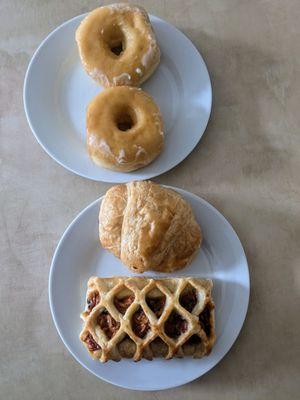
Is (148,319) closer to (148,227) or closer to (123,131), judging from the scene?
(148,227)

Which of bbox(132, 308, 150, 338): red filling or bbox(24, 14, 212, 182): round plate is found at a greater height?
bbox(24, 14, 212, 182): round plate

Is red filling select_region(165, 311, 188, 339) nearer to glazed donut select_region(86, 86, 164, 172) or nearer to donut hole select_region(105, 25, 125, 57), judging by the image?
glazed donut select_region(86, 86, 164, 172)

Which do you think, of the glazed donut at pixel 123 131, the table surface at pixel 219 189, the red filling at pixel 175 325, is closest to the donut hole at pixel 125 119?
the glazed donut at pixel 123 131

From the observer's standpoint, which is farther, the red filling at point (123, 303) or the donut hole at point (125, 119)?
the donut hole at point (125, 119)

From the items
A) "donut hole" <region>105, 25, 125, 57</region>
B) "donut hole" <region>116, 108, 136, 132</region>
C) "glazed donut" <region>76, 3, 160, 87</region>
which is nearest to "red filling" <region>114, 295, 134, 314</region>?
"donut hole" <region>116, 108, 136, 132</region>

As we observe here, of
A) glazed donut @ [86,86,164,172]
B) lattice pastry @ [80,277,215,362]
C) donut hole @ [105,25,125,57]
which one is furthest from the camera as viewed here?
donut hole @ [105,25,125,57]

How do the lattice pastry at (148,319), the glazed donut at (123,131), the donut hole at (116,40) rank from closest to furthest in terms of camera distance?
the lattice pastry at (148,319) → the glazed donut at (123,131) → the donut hole at (116,40)

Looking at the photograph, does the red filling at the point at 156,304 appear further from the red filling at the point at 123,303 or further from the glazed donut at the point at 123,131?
the glazed donut at the point at 123,131
